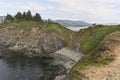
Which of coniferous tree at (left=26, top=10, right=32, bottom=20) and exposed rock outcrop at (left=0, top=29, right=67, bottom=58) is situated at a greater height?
coniferous tree at (left=26, top=10, right=32, bottom=20)

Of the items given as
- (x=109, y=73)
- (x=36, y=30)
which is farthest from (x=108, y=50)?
(x=36, y=30)

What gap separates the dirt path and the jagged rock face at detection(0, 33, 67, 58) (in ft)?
186

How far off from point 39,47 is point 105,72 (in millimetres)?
69255

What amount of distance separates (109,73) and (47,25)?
88105 mm

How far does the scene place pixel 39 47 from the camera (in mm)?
103562

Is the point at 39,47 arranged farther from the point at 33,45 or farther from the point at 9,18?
the point at 9,18

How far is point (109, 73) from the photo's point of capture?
3616 cm

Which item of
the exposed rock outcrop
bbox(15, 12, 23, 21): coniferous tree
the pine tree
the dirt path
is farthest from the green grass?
the dirt path

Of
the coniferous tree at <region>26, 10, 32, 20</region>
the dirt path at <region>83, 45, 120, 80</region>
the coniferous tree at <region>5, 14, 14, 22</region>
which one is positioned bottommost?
the dirt path at <region>83, 45, 120, 80</region>

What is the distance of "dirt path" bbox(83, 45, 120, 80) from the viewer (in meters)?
35.0

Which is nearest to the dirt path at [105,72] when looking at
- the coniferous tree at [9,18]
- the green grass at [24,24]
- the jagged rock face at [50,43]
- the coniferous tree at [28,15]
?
the jagged rock face at [50,43]

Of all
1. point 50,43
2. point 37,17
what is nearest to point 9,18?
point 37,17

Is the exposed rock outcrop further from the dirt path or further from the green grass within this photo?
the dirt path

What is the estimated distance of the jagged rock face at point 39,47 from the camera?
316 ft
